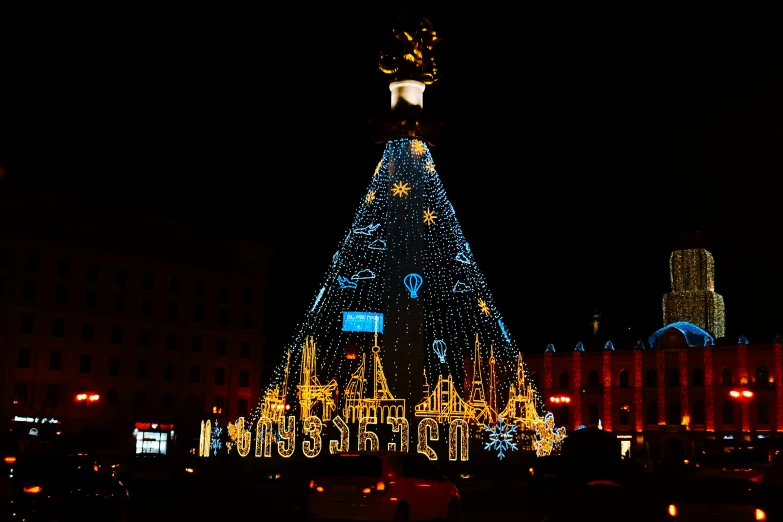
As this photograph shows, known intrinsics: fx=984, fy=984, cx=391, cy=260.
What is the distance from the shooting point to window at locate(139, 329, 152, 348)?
6956 centimetres

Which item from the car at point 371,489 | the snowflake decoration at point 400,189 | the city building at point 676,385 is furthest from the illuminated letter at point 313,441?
the city building at point 676,385

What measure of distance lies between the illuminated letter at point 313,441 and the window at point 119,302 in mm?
29935

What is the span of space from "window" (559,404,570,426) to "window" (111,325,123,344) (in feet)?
119

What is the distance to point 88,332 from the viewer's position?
6650cm

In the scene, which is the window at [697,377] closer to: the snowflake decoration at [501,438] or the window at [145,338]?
the snowflake decoration at [501,438]

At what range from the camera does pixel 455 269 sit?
4588cm

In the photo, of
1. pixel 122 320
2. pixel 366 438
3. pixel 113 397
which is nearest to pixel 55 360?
pixel 113 397

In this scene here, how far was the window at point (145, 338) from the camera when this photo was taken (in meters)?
69.6

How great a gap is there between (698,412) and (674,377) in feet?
11.2

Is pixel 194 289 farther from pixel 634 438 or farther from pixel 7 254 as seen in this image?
pixel 634 438

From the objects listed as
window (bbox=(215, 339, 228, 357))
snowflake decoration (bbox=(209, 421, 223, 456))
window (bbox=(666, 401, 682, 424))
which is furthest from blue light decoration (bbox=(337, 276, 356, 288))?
window (bbox=(666, 401, 682, 424))

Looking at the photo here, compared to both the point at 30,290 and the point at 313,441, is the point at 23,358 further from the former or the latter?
the point at 313,441

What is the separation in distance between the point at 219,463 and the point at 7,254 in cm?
2899

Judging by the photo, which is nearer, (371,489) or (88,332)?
(371,489)
